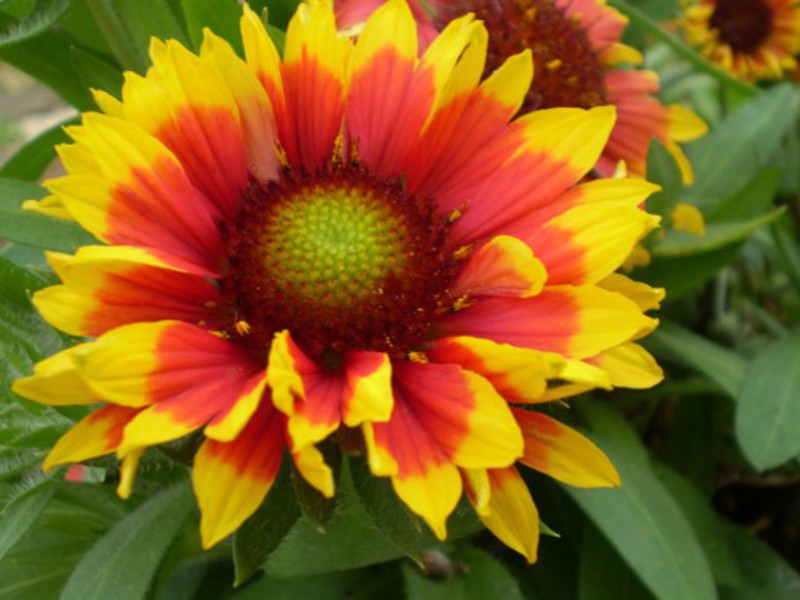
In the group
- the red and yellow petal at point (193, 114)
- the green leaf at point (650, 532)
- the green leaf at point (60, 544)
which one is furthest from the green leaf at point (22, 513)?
the green leaf at point (650, 532)

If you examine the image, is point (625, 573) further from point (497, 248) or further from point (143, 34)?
point (143, 34)

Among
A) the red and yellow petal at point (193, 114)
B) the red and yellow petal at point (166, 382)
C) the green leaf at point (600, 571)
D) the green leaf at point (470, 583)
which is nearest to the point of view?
the red and yellow petal at point (166, 382)

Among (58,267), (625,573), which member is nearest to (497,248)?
(58,267)

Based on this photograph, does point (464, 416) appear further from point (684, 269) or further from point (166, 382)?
point (684, 269)

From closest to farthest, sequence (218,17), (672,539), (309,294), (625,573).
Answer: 1. (309,294)
2. (218,17)
3. (672,539)
4. (625,573)

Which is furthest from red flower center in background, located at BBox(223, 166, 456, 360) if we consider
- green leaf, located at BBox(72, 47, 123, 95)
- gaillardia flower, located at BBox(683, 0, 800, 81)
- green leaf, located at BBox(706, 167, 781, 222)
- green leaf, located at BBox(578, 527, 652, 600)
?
gaillardia flower, located at BBox(683, 0, 800, 81)

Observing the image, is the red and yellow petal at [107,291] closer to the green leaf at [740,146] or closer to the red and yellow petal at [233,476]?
the red and yellow petal at [233,476]

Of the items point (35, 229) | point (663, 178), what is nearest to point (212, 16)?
point (35, 229)
